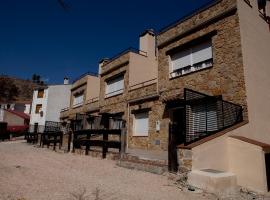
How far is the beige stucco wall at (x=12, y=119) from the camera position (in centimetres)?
4472

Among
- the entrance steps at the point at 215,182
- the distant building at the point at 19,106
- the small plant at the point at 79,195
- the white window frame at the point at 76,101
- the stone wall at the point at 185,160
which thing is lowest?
the small plant at the point at 79,195

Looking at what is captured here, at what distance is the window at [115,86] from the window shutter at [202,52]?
7183 mm

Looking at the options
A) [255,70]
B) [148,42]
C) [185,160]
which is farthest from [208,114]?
[148,42]

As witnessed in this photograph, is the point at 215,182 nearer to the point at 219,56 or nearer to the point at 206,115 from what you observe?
the point at 206,115

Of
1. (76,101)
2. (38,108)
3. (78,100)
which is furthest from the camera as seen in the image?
(38,108)

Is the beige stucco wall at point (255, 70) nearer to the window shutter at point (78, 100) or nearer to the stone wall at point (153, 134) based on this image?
the stone wall at point (153, 134)

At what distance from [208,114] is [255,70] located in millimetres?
3177

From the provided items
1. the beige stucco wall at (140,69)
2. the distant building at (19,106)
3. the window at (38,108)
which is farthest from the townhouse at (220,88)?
the distant building at (19,106)

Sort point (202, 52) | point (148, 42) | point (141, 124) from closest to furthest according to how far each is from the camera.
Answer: point (202, 52), point (141, 124), point (148, 42)

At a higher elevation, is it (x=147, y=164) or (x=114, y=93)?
(x=114, y=93)

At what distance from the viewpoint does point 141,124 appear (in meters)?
15.1

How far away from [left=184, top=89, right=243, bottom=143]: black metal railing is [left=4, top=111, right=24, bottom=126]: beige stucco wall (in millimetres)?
43204

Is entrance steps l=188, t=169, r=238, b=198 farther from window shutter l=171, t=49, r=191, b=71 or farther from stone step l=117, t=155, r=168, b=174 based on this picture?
window shutter l=171, t=49, r=191, b=71

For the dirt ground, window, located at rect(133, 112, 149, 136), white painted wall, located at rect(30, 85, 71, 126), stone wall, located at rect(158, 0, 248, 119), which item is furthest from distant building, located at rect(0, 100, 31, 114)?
the dirt ground
